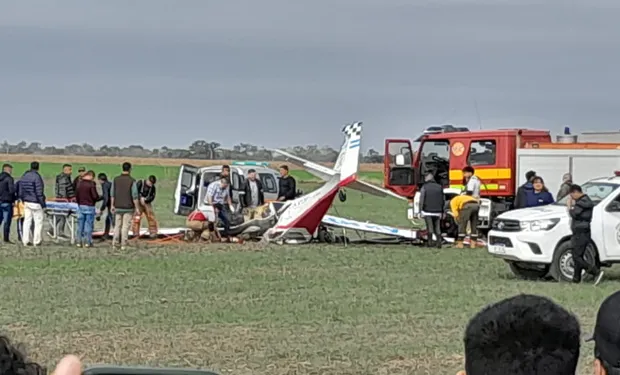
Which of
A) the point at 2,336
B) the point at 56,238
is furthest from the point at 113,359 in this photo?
the point at 56,238

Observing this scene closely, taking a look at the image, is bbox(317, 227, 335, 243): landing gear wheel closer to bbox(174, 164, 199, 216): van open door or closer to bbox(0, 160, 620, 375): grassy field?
bbox(174, 164, 199, 216): van open door

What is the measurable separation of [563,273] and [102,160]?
8117 centimetres

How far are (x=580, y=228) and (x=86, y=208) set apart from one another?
10.9 m

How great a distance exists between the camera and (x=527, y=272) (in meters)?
17.9

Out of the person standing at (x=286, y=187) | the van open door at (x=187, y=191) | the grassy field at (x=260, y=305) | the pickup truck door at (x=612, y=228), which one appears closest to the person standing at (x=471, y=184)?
the grassy field at (x=260, y=305)

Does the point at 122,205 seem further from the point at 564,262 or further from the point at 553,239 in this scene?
the point at 564,262

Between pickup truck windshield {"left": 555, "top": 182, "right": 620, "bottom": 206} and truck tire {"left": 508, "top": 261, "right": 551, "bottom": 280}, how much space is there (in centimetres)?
122

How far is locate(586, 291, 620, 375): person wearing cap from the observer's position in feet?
10.2

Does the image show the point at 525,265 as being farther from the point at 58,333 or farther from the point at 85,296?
the point at 58,333

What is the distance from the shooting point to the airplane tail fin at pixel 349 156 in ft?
84.6

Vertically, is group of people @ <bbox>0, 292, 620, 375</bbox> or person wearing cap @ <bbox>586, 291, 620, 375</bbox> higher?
group of people @ <bbox>0, 292, 620, 375</bbox>

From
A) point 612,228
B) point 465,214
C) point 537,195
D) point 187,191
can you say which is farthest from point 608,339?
point 187,191

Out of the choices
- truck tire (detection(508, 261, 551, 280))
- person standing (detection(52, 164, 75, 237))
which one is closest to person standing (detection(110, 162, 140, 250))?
person standing (detection(52, 164, 75, 237))

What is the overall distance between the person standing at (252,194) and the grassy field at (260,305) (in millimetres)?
4069
